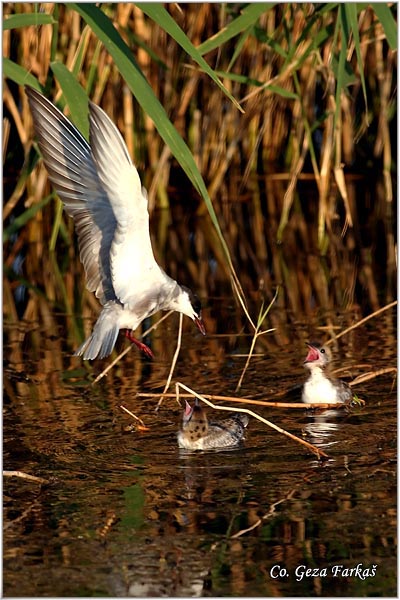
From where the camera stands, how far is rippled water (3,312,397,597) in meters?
4.07

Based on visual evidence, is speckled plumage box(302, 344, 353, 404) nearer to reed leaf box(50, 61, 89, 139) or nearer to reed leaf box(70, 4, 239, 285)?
reed leaf box(70, 4, 239, 285)

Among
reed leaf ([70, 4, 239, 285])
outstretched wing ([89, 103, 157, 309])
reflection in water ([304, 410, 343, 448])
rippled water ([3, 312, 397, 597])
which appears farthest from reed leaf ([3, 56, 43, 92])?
reflection in water ([304, 410, 343, 448])

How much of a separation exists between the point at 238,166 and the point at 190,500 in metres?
7.05

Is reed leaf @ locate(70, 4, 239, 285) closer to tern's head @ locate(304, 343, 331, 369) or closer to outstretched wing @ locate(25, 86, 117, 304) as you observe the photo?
outstretched wing @ locate(25, 86, 117, 304)

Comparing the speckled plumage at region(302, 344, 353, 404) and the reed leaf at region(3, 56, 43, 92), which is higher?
the reed leaf at region(3, 56, 43, 92)

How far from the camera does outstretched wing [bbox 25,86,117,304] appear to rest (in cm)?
574

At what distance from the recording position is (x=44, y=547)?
4328 mm

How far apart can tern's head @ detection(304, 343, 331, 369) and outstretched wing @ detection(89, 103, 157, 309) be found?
988mm

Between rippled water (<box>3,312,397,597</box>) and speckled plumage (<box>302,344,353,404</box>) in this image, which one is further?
speckled plumage (<box>302,344,353,404</box>)

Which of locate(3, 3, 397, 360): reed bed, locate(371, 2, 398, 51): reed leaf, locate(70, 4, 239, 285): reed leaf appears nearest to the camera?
locate(70, 4, 239, 285): reed leaf

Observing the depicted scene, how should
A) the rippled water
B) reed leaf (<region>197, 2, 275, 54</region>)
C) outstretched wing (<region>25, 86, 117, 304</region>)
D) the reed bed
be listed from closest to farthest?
the rippled water → outstretched wing (<region>25, 86, 117, 304</region>) → reed leaf (<region>197, 2, 275, 54</region>) → the reed bed

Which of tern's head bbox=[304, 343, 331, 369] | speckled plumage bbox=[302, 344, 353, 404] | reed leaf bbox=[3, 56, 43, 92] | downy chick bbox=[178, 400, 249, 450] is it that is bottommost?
downy chick bbox=[178, 400, 249, 450]

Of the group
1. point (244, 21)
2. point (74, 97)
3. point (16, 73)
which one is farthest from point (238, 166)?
point (74, 97)

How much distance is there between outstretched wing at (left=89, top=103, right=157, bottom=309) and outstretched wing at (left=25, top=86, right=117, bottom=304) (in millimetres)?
271
